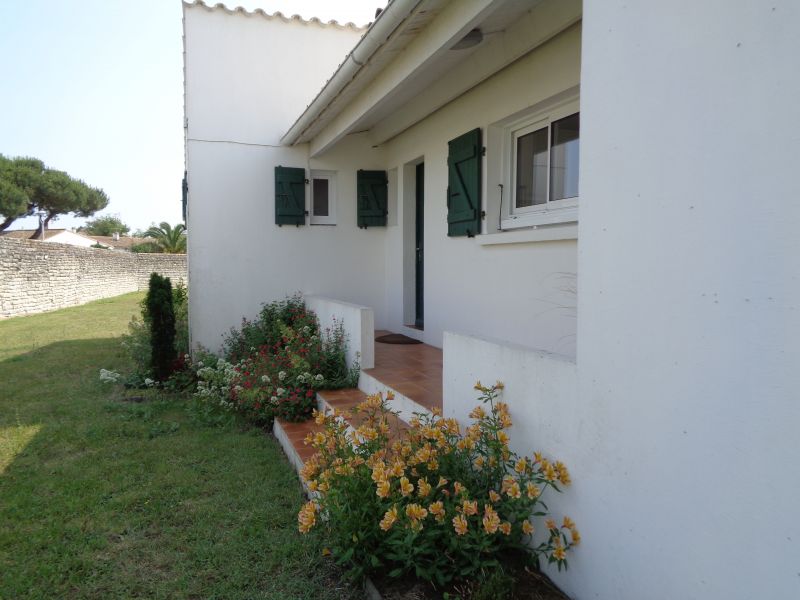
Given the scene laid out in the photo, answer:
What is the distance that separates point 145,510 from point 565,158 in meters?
4.13

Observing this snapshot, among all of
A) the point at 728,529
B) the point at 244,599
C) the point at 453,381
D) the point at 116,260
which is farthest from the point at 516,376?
the point at 116,260

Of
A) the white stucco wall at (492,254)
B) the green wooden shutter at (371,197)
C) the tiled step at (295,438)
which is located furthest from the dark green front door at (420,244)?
the tiled step at (295,438)

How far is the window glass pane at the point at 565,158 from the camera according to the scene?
401 cm

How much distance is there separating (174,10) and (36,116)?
33.9 meters

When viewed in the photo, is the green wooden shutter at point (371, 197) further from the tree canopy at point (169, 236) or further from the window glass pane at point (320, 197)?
the tree canopy at point (169, 236)

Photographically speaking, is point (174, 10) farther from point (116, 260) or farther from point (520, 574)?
point (116, 260)

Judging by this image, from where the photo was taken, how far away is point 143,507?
3.46 m

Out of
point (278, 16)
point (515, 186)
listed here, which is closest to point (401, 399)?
point (515, 186)

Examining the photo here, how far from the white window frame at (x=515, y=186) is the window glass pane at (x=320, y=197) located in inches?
143

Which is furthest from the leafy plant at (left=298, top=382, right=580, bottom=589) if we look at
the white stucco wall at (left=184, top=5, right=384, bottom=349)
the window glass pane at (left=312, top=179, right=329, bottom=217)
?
the window glass pane at (left=312, top=179, right=329, bottom=217)

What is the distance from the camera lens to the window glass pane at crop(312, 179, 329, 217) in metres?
7.74

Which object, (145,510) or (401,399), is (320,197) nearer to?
(401,399)

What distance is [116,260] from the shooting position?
2280cm

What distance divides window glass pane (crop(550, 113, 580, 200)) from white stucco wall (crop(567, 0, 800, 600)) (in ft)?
6.77
